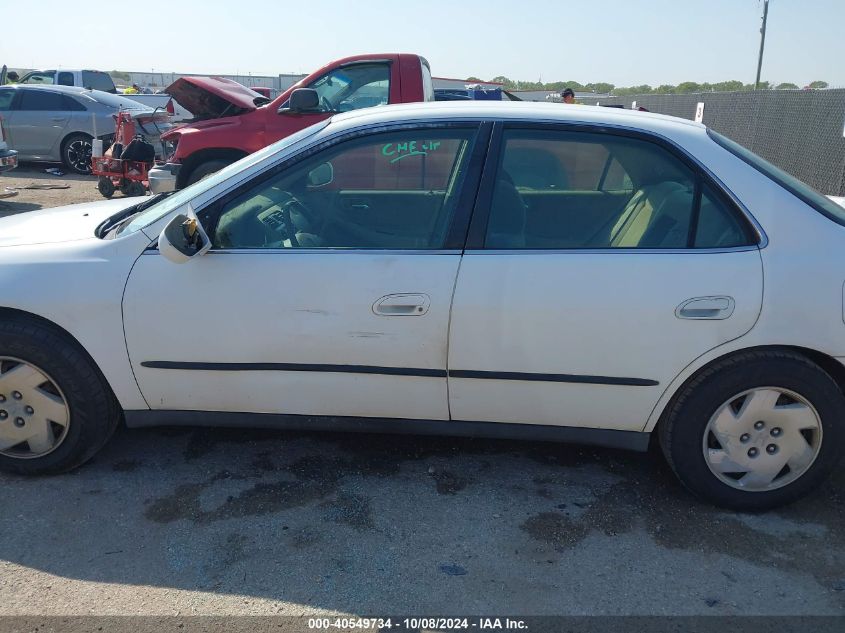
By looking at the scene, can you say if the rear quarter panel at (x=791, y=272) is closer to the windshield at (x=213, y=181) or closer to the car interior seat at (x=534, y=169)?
the car interior seat at (x=534, y=169)

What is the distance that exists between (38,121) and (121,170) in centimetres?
418

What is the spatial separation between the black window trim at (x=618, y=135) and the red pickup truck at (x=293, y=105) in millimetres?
5114

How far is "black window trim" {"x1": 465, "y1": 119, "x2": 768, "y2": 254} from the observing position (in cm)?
277

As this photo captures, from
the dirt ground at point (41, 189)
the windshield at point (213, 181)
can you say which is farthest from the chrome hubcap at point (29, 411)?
the dirt ground at point (41, 189)

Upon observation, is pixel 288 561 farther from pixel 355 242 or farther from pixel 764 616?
pixel 764 616

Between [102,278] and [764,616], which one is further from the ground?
[102,278]

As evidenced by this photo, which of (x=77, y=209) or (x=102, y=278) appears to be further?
(x=77, y=209)

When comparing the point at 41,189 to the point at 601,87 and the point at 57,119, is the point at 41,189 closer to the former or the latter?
the point at 57,119

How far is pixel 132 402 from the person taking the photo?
3.07m

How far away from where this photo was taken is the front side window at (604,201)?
2824 millimetres

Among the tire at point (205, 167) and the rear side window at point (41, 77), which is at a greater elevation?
the rear side window at point (41, 77)

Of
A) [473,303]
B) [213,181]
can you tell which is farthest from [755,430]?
[213,181]

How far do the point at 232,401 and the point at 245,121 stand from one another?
585 centimetres

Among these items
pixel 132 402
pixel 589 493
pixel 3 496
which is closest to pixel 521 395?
pixel 589 493
